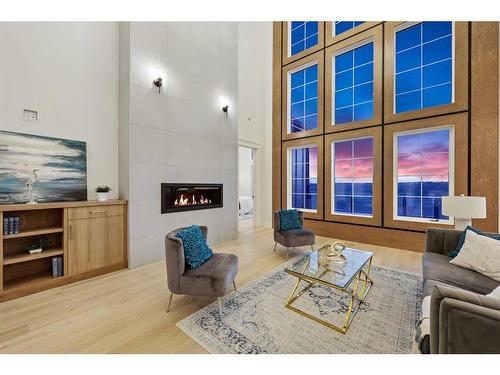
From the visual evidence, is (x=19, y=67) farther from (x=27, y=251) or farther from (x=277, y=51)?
(x=277, y=51)

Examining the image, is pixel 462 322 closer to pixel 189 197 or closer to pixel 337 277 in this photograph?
pixel 337 277

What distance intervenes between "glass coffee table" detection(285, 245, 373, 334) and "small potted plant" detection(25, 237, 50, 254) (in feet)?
9.39

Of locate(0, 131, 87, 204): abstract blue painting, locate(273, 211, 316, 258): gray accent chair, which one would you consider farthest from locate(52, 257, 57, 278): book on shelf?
locate(273, 211, 316, 258): gray accent chair

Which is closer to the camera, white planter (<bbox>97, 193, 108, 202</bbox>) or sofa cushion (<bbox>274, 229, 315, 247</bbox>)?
white planter (<bbox>97, 193, 108, 202</bbox>)

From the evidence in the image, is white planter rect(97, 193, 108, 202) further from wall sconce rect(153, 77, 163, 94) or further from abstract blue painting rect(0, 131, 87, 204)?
Result: wall sconce rect(153, 77, 163, 94)

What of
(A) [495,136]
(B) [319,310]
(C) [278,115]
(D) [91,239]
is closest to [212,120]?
(C) [278,115]

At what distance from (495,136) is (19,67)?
21.2 feet

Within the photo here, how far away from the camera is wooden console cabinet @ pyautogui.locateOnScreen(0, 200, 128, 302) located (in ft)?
7.95

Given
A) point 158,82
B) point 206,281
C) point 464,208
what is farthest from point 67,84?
point 464,208

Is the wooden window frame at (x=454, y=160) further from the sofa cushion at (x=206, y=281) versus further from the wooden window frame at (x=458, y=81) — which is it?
the sofa cushion at (x=206, y=281)

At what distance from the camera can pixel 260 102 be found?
20.9 ft

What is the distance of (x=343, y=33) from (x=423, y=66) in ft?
5.93

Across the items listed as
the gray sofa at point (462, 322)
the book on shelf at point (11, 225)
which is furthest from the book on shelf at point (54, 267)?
the gray sofa at point (462, 322)

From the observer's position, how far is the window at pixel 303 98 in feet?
18.0
